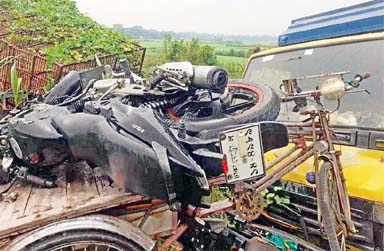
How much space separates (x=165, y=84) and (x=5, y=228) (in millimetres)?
1260

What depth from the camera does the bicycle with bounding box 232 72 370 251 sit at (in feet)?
7.82

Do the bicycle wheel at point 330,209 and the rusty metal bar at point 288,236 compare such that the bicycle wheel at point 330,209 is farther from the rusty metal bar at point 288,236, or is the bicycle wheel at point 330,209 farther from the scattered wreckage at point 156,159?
the rusty metal bar at point 288,236

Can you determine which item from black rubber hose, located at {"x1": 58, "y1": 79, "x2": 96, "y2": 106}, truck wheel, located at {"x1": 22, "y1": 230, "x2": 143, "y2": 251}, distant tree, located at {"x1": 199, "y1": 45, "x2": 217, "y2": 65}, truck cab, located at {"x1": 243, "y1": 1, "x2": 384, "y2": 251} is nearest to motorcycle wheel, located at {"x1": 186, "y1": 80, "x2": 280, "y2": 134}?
truck cab, located at {"x1": 243, "y1": 1, "x2": 384, "y2": 251}

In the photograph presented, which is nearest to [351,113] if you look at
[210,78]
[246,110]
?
[246,110]

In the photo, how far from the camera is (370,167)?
263cm

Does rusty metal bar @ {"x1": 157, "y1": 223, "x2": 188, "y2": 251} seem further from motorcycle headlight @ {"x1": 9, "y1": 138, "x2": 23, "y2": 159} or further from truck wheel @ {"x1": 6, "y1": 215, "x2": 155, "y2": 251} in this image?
motorcycle headlight @ {"x1": 9, "y1": 138, "x2": 23, "y2": 159}

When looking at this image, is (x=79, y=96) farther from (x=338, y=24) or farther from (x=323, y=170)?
(x=338, y=24)

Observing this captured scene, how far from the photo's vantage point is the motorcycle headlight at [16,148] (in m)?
2.49

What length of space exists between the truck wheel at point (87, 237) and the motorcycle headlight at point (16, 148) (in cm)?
61

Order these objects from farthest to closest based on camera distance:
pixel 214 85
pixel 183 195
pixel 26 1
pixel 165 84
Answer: pixel 26 1 → pixel 165 84 → pixel 214 85 → pixel 183 195

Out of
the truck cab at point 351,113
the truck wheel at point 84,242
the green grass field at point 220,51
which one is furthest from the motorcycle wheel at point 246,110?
the green grass field at point 220,51

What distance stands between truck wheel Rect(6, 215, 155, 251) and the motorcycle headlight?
614 millimetres

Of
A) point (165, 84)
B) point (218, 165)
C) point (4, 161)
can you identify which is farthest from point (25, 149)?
point (218, 165)

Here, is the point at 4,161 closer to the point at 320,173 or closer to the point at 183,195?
the point at 183,195
